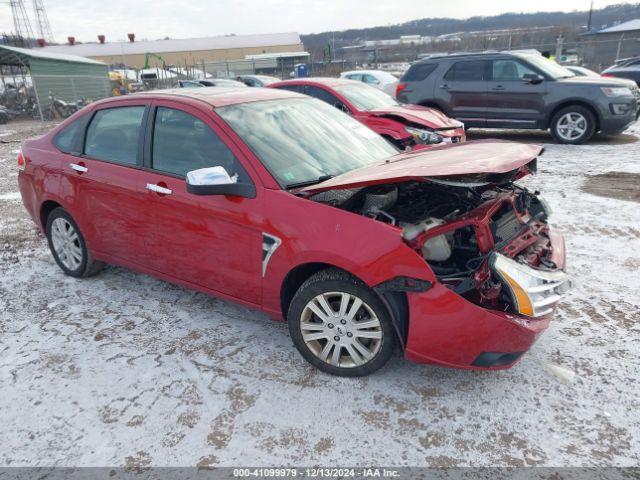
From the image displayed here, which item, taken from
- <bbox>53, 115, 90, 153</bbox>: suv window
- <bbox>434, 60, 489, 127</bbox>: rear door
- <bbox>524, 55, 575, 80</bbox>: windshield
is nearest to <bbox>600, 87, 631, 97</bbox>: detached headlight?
<bbox>524, 55, 575, 80</bbox>: windshield

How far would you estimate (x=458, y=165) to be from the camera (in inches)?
110

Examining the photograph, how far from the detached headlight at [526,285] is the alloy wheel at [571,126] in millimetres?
8439

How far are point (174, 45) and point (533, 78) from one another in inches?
2764

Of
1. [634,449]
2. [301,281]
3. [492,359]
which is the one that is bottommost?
[634,449]

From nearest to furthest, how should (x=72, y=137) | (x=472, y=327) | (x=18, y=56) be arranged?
(x=472, y=327), (x=72, y=137), (x=18, y=56)

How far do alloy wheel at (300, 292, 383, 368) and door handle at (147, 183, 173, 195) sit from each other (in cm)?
132

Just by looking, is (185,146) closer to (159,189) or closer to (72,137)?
(159,189)

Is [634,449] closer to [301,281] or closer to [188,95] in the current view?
[301,281]

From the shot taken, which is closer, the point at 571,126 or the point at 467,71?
the point at 571,126

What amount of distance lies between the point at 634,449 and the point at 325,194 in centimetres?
212

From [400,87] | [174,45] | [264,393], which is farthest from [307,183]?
[174,45]

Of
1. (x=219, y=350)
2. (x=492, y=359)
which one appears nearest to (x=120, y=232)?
(x=219, y=350)

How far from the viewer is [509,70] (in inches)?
399

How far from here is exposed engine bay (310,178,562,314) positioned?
2625 millimetres
